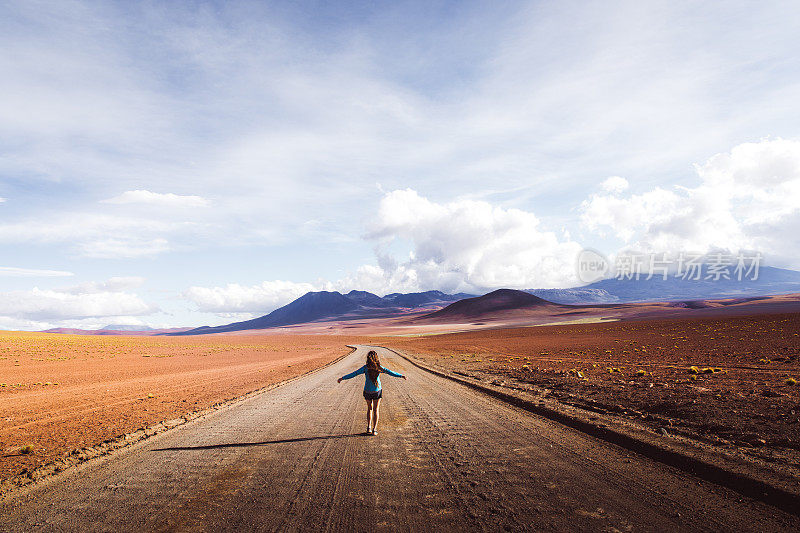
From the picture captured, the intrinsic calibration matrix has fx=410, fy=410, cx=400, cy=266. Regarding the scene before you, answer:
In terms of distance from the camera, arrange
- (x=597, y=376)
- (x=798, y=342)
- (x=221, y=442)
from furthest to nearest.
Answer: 1. (x=798, y=342)
2. (x=597, y=376)
3. (x=221, y=442)

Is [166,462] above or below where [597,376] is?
above

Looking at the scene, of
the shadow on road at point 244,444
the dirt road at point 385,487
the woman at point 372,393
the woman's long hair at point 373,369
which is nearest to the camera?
the dirt road at point 385,487

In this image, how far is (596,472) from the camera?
19.1ft

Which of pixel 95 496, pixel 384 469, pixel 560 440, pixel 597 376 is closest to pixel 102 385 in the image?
pixel 95 496

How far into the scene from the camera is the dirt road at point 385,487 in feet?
14.6

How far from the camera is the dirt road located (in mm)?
4449

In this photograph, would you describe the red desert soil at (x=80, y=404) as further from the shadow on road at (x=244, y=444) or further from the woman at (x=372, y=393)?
the woman at (x=372, y=393)

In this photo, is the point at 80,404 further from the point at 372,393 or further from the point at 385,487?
the point at 385,487

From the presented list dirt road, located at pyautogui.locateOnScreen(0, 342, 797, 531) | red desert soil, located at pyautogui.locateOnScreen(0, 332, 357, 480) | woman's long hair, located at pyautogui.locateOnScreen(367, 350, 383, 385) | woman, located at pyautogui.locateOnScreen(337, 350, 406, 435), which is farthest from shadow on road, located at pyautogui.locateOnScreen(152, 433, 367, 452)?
red desert soil, located at pyautogui.locateOnScreen(0, 332, 357, 480)

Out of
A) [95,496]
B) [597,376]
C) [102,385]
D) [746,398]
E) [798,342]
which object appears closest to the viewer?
[95,496]

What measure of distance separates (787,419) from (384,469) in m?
8.06

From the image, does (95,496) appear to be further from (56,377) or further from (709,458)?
(56,377)

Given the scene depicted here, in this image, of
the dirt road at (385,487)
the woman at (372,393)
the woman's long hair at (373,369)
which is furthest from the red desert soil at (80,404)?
the woman's long hair at (373,369)

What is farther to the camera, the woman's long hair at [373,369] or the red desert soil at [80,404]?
the woman's long hair at [373,369]
